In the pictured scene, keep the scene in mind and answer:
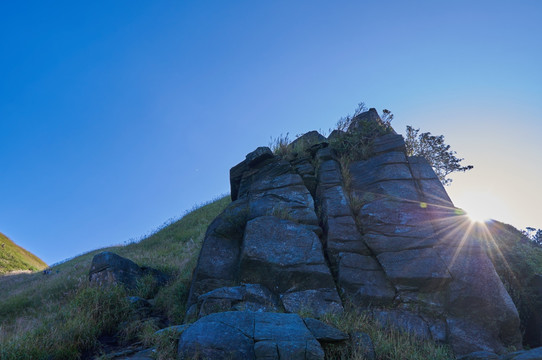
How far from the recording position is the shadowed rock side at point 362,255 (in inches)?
290

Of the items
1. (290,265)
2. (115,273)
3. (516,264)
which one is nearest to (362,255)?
(290,265)

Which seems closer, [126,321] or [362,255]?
[126,321]

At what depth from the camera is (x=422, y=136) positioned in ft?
46.2

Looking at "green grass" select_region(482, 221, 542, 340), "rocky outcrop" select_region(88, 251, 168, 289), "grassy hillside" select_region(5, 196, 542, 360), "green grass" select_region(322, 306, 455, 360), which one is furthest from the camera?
"rocky outcrop" select_region(88, 251, 168, 289)

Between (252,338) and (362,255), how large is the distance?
4.71m

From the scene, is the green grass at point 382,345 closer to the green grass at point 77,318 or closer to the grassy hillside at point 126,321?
the grassy hillside at point 126,321

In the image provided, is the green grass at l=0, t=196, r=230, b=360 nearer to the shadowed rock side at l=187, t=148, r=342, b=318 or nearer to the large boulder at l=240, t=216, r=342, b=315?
the shadowed rock side at l=187, t=148, r=342, b=318

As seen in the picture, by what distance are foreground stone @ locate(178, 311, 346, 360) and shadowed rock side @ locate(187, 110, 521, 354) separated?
1.61 meters

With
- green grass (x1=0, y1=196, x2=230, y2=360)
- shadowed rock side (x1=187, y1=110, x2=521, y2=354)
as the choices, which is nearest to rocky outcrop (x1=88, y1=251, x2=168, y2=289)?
green grass (x1=0, y1=196, x2=230, y2=360)

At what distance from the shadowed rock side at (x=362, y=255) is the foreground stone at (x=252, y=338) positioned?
5.30 feet

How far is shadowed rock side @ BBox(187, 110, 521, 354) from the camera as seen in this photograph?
7371 mm

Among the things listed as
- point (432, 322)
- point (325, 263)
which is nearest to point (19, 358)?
point (325, 263)

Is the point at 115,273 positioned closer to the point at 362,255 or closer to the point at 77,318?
the point at 77,318

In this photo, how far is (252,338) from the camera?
5.29m
